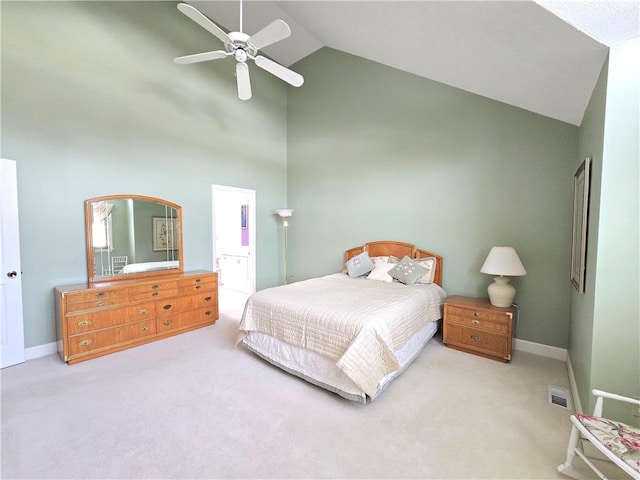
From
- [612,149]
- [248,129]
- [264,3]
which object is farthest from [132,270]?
[612,149]

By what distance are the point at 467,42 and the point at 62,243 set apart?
4518mm

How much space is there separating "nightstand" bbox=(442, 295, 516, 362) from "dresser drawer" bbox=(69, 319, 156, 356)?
11.6ft

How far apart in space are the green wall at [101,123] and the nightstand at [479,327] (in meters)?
3.57

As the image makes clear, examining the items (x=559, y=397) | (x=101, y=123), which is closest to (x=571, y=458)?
(x=559, y=397)

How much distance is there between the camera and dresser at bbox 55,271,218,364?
2.84 meters

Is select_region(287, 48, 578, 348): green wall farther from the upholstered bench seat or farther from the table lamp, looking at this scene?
the upholstered bench seat

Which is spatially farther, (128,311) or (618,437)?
(128,311)

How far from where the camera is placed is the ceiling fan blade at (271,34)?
2236 mm

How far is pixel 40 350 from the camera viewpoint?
9.82 feet

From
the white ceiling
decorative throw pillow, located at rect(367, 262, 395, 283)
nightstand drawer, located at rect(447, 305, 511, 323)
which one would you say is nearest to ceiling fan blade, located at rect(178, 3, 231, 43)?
the white ceiling

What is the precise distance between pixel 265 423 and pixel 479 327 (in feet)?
7.82

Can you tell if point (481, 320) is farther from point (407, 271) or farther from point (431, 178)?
point (431, 178)

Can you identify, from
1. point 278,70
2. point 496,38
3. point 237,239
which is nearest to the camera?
point 496,38

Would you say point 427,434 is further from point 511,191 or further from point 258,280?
point 258,280
